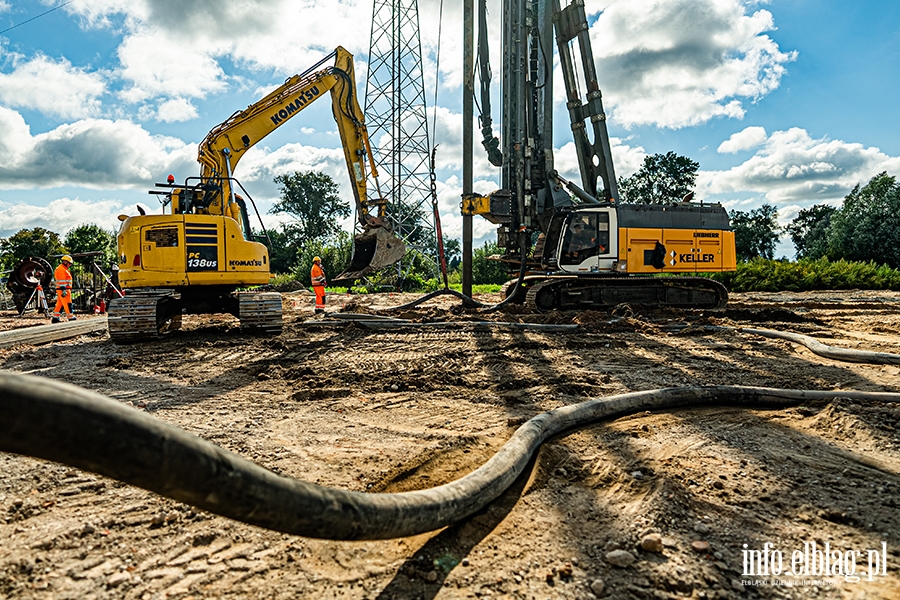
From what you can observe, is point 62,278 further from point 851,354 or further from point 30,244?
point 30,244

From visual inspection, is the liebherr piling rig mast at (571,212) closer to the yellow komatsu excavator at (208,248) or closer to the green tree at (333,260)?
the yellow komatsu excavator at (208,248)

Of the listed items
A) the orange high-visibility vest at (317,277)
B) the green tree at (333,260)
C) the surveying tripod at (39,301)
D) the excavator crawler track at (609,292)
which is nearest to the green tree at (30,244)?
the green tree at (333,260)

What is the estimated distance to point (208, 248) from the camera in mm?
8508

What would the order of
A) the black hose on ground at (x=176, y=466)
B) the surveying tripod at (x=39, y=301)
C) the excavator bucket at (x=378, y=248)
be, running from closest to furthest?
1. the black hose on ground at (x=176, y=466)
2. the excavator bucket at (x=378, y=248)
3. the surveying tripod at (x=39, y=301)

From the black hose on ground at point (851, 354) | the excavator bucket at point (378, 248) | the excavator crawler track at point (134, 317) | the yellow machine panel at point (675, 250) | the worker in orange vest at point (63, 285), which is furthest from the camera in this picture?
the excavator bucket at point (378, 248)

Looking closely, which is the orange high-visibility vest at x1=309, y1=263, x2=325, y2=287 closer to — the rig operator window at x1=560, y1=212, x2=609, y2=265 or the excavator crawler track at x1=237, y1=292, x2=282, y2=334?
the excavator crawler track at x1=237, y1=292, x2=282, y2=334

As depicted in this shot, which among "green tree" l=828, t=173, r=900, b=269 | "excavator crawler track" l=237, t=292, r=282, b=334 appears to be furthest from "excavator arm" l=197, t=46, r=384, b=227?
"green tree" l=828, t=173, r=900, b=269

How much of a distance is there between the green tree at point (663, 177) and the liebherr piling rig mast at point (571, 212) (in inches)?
1434

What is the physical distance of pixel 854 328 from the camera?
8.96 metres

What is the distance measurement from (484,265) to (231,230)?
2760 centimetres

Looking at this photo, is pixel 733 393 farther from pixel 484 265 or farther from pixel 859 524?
pixel 484 265

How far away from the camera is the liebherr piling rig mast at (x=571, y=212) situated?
1138 cm

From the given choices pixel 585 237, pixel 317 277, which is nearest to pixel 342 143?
pixel 317 277

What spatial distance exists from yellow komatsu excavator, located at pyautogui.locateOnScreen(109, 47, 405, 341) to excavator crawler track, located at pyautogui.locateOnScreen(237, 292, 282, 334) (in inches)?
0.6
